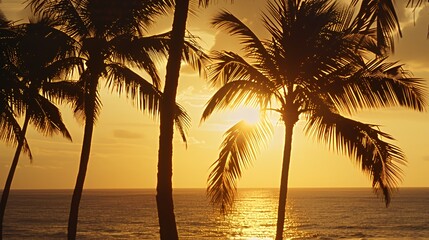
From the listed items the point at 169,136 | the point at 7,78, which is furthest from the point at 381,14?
the point at 7,78

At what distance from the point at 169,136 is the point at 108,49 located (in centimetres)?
635

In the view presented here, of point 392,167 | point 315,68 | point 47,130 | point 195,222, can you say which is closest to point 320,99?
point 315,68

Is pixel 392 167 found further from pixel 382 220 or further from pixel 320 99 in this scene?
pixel 382 220

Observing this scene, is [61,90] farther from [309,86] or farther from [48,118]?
[309,86]

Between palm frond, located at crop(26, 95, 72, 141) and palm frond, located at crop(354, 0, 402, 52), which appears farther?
palm frond, located at crop(26, 95, 72, 141)

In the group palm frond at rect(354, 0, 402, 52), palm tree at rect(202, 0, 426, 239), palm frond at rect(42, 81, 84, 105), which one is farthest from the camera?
palm frond at rect(42, 81, 84, 105)

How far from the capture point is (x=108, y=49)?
55.5 feet

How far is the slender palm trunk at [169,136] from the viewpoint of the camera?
427 inches

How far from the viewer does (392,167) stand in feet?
45.2

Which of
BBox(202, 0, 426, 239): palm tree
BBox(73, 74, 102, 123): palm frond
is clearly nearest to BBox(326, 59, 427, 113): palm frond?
BBox(202, 0, 426, 239): palm tree

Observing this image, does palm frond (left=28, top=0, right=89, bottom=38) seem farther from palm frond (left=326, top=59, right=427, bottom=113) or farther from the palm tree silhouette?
palm frond (left=326, top=59, right=427, bottom=113)

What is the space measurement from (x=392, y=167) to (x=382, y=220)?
90290 millimetres

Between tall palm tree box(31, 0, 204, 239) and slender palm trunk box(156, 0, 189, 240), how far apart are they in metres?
4.38

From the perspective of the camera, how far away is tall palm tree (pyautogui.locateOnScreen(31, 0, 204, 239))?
16.5 meters
